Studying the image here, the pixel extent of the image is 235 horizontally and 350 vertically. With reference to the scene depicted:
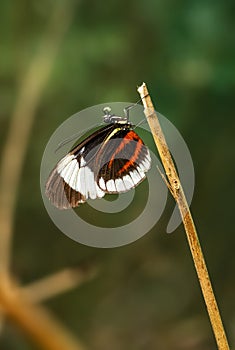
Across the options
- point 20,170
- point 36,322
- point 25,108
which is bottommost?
point 36,322

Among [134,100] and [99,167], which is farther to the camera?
[134,100]

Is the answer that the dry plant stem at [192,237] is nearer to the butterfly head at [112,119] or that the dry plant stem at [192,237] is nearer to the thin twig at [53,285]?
the butterfly head at [112,119]

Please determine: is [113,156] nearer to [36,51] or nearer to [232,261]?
[36,51]

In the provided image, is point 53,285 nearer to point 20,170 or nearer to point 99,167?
point 20,170

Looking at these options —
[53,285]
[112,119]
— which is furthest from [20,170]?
[112,119]

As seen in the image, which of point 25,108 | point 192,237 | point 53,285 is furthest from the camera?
point 25,108

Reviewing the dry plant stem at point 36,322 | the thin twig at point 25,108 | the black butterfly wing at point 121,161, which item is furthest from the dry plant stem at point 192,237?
the thin twig at point 25,108
